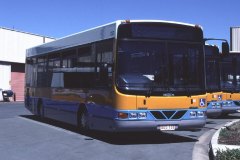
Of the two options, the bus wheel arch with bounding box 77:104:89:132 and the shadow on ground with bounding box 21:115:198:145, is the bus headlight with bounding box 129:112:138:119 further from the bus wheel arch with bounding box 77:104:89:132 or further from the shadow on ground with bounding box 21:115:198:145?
the bus wheel arch with bounding box 77:104:89:132

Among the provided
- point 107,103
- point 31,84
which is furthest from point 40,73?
point 107,103

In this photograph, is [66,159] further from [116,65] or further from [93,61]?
[93,61]

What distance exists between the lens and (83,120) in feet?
45.5

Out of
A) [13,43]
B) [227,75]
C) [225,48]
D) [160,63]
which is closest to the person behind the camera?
[160,63]

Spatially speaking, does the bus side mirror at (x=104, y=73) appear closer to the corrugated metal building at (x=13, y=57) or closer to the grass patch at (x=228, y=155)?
the grass patch at (x=228, y=155)

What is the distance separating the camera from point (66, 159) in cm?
941

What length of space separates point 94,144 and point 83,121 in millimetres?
2259

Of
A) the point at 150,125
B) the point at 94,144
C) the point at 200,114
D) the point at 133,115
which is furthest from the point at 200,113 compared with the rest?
the point at 94,144

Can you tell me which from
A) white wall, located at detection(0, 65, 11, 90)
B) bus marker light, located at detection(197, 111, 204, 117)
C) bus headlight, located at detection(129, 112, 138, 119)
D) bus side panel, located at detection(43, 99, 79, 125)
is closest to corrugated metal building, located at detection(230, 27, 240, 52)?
white wall, located at detection(0, 65, 11, 90)

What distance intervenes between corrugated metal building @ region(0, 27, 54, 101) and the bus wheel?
99.3ft

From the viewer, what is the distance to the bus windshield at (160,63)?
11.5m

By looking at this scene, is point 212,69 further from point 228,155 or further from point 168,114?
point 228,155

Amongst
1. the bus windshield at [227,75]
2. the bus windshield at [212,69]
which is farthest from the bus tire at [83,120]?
the bus windshield at [227,75]

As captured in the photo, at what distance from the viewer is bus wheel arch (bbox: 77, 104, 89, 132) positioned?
13.6m
